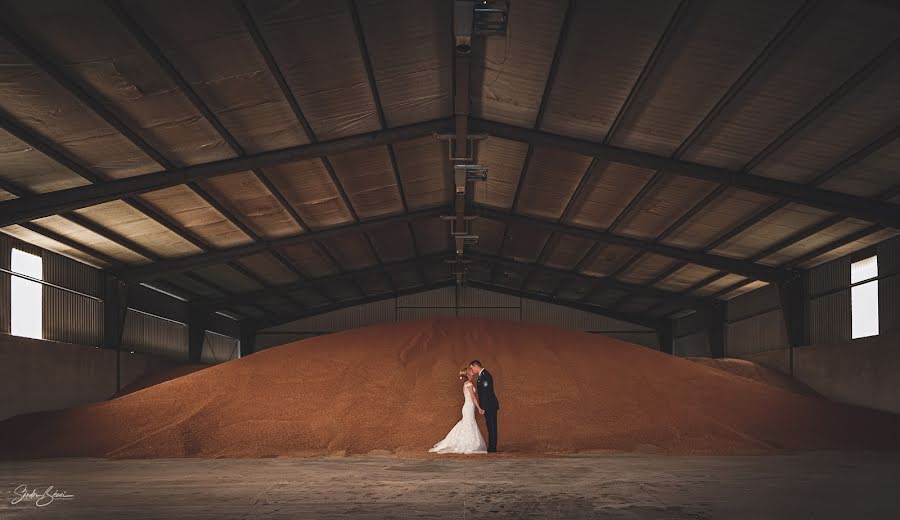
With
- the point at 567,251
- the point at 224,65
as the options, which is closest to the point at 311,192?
the point at 224,65

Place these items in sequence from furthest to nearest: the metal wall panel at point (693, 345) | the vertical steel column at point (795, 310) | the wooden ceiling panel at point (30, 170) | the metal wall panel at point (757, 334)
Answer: the metal wall panel at point (693, 345)
the metal wall panel at point (757, 334)
the vertical steel column at point (795, 310)
the wooden ceiling panel at point (30, 170)

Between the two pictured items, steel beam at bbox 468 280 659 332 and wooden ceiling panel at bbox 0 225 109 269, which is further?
steel beam at bbox 468 280 659 332

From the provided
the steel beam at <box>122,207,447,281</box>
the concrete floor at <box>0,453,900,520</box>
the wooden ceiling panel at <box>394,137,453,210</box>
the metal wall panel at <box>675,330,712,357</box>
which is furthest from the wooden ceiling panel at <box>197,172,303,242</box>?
the metal wall panel at <box>675,330,712,357</box>

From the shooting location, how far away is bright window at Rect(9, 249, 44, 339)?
75.2 feet

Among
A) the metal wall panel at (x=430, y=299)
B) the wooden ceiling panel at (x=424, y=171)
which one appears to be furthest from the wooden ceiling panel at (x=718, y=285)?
the metal wall panel at (x=430, y=299)

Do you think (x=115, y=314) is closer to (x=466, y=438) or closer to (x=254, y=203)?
(x=254, y=203)

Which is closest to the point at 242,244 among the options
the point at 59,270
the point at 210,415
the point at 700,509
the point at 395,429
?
the point at 59,270

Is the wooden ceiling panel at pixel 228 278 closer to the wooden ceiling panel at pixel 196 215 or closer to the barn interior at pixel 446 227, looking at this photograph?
the barn interior at pixel 446 227

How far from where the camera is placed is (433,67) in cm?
1830

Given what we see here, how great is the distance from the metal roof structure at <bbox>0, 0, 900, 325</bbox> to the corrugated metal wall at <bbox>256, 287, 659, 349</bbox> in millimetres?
11601

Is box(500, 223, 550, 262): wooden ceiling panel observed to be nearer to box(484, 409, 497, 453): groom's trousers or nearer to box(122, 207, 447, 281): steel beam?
box(122, 207, 447, 281): steel beam

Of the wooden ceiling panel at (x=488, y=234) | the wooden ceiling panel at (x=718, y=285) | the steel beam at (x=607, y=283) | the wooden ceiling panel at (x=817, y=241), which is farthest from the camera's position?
the steel beam at (x=607, y=283)

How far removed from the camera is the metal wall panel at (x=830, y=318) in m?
25.8

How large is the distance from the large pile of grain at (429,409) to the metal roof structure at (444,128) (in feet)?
17.3
